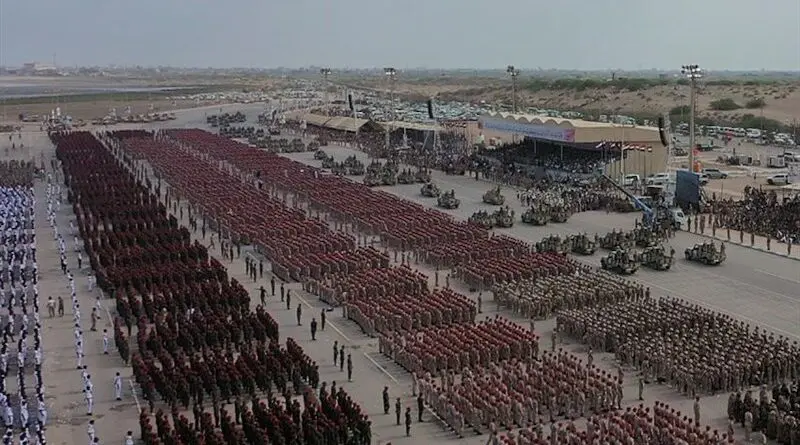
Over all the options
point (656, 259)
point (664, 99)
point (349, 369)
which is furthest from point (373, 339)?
point (664, 99)

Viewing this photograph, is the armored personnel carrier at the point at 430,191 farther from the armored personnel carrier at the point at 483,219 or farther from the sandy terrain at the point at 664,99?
the sandy terrain at the point at 664,99

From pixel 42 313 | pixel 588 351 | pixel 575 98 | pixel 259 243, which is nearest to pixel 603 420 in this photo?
pixel 588 351

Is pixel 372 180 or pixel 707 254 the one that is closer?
pixel 707 254

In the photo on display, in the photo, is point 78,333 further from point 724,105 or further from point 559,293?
point 724,105

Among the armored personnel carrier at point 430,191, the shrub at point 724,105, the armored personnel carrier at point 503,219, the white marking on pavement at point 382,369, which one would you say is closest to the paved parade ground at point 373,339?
the white marking on pavement at point 382,369

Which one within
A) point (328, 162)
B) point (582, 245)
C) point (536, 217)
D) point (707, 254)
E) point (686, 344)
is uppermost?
point (328, 162)

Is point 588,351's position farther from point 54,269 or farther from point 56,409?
point 54,269
